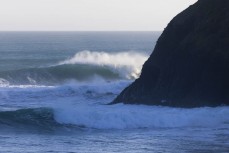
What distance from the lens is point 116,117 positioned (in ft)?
99.7

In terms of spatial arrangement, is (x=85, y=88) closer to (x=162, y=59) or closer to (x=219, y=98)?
(x=162, y=59)

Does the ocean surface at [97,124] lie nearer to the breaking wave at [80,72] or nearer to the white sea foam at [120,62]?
the breaking wave at [80,72]

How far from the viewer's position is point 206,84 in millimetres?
31516

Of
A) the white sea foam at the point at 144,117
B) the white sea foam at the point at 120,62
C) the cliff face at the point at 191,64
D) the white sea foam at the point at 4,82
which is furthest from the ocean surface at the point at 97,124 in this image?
the white sea foam at the point at 120,62

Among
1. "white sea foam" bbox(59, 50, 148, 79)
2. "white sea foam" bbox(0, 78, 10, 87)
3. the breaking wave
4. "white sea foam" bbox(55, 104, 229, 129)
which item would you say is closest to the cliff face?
"white sea foam" bbox(55, 104, 229, 129)

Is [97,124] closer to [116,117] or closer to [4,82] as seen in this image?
[116,117]

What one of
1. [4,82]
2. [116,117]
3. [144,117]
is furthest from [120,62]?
[144,117]

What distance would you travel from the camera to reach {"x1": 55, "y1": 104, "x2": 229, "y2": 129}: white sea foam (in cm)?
2927

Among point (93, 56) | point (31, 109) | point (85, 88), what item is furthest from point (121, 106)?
point (93, 56)

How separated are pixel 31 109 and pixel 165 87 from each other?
6242 millimetres

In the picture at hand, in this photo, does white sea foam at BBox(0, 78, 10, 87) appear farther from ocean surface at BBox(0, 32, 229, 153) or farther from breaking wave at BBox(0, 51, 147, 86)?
ocean surface at BBox(0, 32, 229, 153)

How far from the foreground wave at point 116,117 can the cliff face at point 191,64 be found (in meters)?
0.89

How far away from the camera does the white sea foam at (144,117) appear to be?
96.0 feet

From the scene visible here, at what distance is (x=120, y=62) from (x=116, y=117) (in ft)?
101
